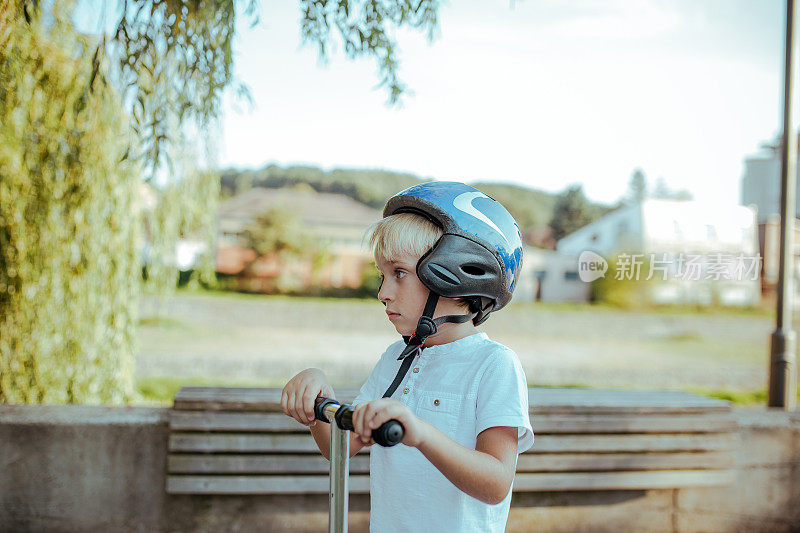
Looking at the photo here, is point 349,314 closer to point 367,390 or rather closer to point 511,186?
point 511,186

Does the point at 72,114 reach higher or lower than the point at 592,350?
A: higher

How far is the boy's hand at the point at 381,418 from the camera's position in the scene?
4.52 ft

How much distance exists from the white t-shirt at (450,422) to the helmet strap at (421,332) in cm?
4

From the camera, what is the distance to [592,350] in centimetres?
2416

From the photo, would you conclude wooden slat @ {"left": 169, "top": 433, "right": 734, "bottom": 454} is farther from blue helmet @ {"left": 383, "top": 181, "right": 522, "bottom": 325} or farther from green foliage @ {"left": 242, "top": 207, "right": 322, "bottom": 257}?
green foliage @ {"left": 242, "top": 207, "right": 322, "bottom": 257}

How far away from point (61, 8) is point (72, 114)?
97cm

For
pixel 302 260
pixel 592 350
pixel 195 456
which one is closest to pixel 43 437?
pixel 195 456

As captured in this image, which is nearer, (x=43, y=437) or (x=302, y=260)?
(x=43, y=437)

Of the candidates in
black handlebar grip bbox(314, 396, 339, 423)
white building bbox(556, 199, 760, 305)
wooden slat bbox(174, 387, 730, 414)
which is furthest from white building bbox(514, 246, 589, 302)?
black handlebar grip bbox(314, 396, 339, 423)

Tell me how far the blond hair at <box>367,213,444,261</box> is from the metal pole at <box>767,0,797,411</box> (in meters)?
3.78

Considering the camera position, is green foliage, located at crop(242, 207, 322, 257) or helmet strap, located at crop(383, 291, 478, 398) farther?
green foliage, located at crop(242, 207, 322, 257)

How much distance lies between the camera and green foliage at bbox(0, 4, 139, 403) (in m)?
5.13

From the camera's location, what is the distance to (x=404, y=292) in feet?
6.11

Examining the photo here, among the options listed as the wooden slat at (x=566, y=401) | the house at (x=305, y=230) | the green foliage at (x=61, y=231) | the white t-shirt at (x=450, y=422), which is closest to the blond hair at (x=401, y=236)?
the white t-shirt at (x=450, y=422)
